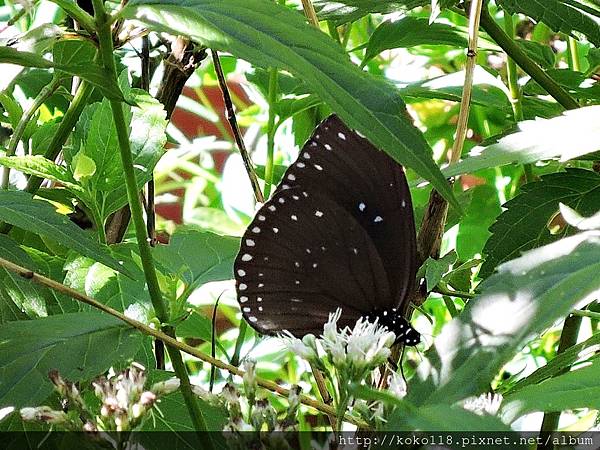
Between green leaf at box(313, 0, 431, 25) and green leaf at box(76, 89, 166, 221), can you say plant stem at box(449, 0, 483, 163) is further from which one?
green leaf at box(76, 89, 166, 221)

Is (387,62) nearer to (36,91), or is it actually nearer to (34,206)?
(36,91)

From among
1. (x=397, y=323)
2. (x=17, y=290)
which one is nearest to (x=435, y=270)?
(x=397, y=323)

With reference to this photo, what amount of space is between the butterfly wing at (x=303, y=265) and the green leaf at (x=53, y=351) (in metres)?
0.17

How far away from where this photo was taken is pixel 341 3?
81 centimetres

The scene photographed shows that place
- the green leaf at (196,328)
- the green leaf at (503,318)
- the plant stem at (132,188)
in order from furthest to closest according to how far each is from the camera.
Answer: the green leaf at (196,328) < the plant stem at (132,188) < the green leaf at (503,318)

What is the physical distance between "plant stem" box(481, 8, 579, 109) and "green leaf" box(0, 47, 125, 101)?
40 centimetres

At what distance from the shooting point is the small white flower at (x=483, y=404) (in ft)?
1.32

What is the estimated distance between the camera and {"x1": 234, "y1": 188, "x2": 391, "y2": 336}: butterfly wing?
699 millimetres

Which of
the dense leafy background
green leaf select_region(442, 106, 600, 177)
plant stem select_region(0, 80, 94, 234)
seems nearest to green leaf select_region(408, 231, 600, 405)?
the dense leafy background

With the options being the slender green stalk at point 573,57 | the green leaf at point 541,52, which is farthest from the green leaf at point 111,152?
the slender green stalk at point 573,57

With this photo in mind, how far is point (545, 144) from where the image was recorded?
56 cm

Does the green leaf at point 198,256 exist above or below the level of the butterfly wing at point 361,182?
below

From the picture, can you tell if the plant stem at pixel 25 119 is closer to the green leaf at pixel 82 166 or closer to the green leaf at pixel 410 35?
the green leaf at pixel 82 166

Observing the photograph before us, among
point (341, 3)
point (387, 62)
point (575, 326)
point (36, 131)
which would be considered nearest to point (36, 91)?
point (36, 131)
